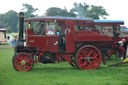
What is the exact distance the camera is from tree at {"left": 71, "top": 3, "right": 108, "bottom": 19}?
37.8 meters

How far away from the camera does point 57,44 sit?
8.01 meters

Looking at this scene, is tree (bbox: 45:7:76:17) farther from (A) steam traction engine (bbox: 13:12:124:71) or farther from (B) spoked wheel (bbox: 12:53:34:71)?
(B) spoked wheel (bbox: 12:53:34:71)

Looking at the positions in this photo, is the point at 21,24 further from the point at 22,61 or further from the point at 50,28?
the point at 22,61

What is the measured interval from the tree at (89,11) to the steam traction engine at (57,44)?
89.3 feet

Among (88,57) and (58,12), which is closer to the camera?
(88,57)

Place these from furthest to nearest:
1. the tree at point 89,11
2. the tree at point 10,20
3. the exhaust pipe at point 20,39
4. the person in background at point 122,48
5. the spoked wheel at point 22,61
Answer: the tree at point 10,20 < the tree at point 89,11 < the person in background at point 122,48 < the exhaust pipe at point 20,39 < the spoked wheel at point 22,61

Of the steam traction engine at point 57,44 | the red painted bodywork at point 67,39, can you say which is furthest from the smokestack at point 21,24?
the red painted bodywork at point 67,39

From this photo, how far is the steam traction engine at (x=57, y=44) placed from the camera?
25.9 feet

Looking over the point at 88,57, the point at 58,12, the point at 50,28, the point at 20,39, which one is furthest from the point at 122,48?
the point at 58,12

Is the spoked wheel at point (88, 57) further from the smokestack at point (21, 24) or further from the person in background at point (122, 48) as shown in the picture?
the person in background at point (122, 48)

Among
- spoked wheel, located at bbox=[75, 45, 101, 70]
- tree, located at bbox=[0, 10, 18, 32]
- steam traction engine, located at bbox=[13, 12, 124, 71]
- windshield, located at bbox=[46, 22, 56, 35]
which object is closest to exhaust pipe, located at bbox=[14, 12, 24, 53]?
steam traction engine, located at bbox=[13, 12, 124, 71]

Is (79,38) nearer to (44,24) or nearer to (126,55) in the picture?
(44,24)

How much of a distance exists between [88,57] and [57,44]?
4.37ft

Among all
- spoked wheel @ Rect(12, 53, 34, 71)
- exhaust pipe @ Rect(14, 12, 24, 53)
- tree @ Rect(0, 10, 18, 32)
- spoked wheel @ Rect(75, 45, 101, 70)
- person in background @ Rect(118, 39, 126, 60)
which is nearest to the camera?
spoked wheel @ Rect(12, 53, 34, 71)
